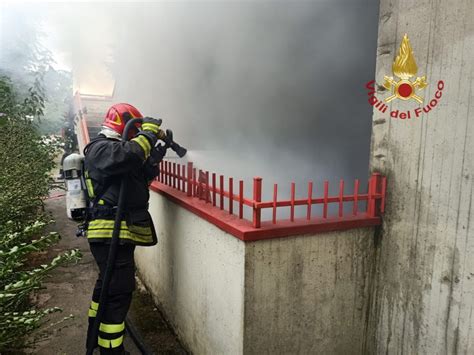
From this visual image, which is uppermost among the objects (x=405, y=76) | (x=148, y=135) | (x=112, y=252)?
(x=405, y=76)

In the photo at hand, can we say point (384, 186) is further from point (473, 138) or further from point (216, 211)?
point (216, 211)

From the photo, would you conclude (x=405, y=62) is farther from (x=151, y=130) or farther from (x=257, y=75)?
(x=257, y=75)

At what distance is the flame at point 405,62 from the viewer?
2590 mm

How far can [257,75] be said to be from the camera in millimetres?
5480

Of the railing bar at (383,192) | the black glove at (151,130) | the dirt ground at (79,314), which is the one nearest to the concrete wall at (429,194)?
the railing bar at (383,192)

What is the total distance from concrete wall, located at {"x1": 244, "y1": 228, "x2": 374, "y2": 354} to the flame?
1.17 metres

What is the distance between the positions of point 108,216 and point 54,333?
1.49 meters

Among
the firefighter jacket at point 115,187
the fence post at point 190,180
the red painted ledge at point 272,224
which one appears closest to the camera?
the red painted ledge at point 272,224

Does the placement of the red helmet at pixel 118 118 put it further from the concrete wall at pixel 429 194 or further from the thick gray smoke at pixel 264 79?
the thick gray smoke at pixel 264 79

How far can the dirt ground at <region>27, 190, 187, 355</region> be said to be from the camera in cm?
345

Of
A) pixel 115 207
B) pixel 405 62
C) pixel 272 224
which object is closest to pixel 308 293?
pixel 272 224

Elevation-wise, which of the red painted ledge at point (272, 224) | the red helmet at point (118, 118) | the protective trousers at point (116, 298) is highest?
the red helmet at point (118, 118)

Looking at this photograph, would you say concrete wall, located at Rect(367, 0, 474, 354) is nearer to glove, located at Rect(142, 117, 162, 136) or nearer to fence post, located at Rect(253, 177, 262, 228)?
fence post, located at Rect(253, 177, 262, 228)

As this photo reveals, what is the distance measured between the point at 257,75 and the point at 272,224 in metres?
3.49
